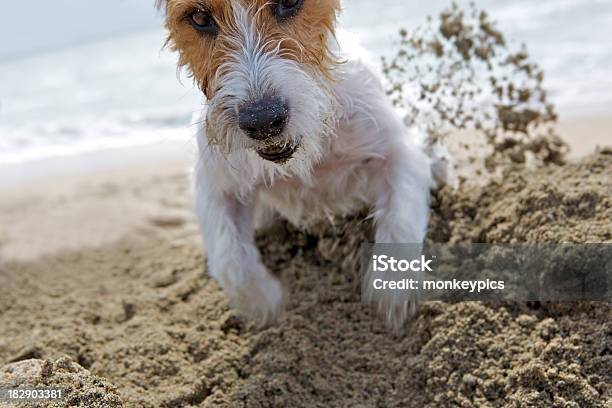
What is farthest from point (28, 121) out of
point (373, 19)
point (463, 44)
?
point (463, 44)

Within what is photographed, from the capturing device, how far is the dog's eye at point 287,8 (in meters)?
3.74

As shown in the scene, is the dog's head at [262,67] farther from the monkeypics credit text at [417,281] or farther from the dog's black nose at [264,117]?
the monkeypics credit text at [417,281]

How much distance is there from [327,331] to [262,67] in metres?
1.49

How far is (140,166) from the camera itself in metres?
8.83

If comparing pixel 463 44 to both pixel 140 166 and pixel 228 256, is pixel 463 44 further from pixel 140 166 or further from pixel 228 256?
pixel 140 166

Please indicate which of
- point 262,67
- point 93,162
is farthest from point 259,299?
point 93,162

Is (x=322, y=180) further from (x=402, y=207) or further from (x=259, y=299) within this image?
(x=259, y=299)

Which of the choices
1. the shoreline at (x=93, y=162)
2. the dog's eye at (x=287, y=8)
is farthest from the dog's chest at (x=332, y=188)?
the shoreline at (x=93, y=162)

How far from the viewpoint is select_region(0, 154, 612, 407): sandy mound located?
11.2ft

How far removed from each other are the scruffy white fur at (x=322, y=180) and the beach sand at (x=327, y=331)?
0.22 meters

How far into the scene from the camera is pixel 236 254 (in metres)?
4.30

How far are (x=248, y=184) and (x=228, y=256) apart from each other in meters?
0.43

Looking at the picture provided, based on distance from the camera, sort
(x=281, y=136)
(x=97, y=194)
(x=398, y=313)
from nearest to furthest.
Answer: (x=281, y=136)
(x=398, y=313)
(x=97, y=194)

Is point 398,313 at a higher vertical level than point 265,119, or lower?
lower
